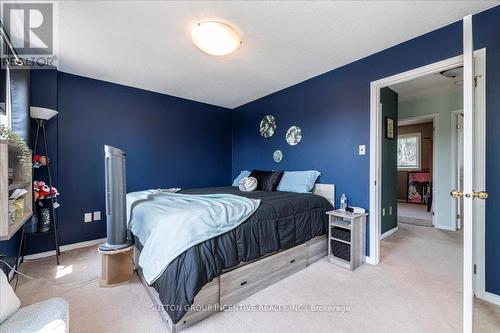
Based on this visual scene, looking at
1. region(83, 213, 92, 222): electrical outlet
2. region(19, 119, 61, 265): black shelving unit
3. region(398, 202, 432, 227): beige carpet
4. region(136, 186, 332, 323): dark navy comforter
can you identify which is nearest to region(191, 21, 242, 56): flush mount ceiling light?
region(136, 186, 332, 323): dark navy comforter

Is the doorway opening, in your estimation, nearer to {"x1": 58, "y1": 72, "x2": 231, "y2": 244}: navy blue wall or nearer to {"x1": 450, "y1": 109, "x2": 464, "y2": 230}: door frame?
{"x1": 450, "y1": 109, "x2": 464, "y2": 230}: door frame

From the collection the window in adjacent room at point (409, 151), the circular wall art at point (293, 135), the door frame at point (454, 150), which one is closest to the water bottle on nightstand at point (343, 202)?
the circular wall art at point (293, 135)

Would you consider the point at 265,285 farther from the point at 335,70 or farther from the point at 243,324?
the point at 335,70

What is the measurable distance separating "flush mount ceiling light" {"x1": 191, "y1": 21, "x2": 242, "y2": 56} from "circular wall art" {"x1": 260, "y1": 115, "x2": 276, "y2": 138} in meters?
1.94

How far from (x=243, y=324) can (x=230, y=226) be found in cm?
69

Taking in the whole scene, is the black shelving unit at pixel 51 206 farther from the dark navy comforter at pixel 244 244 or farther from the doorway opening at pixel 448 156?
the doorway opening at pixel 448 156

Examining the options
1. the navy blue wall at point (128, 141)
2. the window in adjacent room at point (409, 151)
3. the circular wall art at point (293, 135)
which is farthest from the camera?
the window in adjacent room at point (409, 151)

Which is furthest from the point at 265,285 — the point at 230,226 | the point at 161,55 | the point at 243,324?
the point at 161,55

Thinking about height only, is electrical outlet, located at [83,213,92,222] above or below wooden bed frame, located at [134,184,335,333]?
above

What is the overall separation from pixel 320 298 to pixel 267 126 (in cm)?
289

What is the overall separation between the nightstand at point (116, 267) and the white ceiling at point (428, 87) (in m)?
4.51

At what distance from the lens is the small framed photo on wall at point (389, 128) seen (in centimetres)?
364

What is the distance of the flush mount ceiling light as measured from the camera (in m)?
1.91

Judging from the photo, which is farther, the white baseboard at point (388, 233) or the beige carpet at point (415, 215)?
the beige carpet at point (415, 215)
